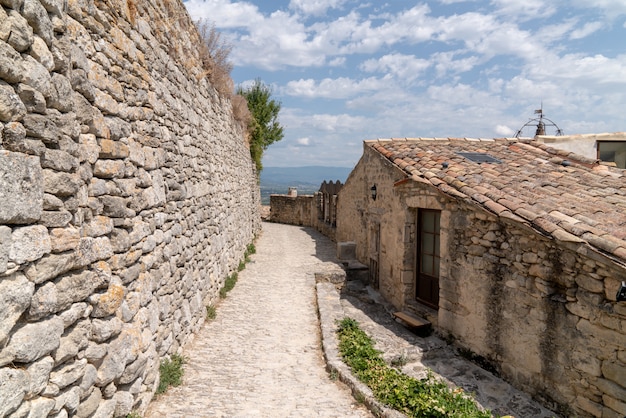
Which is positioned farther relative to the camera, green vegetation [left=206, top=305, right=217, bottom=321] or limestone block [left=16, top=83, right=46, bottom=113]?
green vegetation [left=206, top=305, right=217, bottom=321]

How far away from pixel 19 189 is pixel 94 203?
120 cm

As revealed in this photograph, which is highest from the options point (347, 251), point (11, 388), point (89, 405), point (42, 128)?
point (42, 128)

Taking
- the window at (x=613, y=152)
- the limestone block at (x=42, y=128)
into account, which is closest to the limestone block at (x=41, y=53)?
the limestone block at (x=42, y=128)

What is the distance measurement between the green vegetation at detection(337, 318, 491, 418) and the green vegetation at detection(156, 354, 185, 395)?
221cm

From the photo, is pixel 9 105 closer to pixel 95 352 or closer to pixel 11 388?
pixel 11 388

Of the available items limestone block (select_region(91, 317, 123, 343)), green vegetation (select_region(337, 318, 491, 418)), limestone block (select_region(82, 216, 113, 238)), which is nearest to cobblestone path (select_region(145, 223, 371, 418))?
green vegetation (select_region(337, 318, 491, 418))

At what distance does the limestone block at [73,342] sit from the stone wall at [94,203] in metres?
0.01

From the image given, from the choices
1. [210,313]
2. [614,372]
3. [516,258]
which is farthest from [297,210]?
[614,372]

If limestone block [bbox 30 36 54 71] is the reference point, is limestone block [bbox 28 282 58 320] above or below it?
below

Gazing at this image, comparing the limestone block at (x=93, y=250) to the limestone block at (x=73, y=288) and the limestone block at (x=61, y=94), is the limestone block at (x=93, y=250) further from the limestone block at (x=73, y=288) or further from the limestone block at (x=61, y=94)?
the limestone block at (x=61, y=94)

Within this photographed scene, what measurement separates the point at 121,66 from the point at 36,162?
1.86 metres

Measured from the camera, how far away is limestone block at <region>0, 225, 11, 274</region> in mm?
1783

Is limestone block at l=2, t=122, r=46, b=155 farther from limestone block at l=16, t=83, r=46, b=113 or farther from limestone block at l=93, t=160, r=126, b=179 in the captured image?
limestone block at l=93, t=160, r=126, b=179

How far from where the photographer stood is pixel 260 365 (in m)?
5.29
